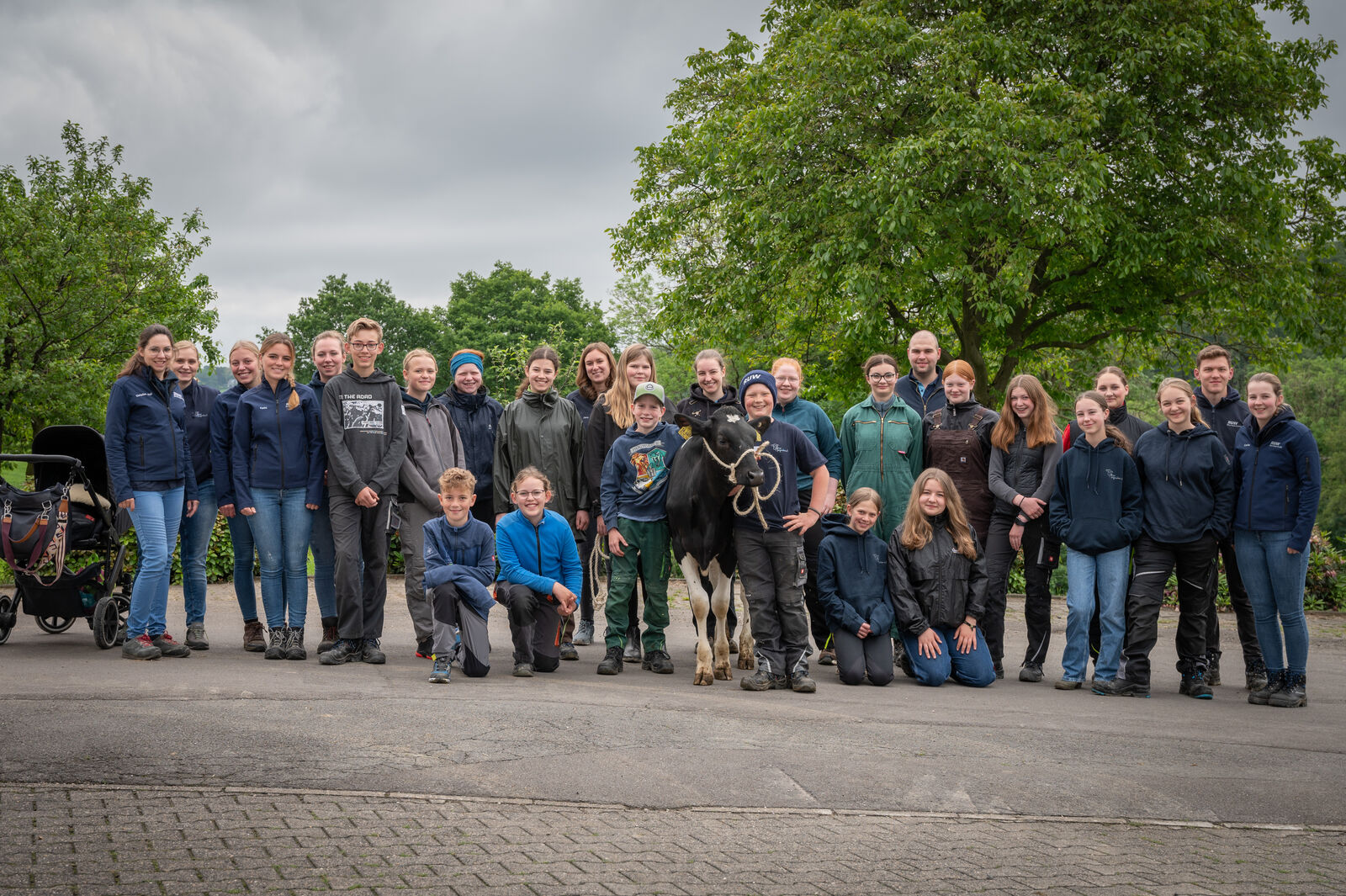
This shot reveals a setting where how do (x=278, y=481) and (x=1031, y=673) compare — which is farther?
(x=1031, y=673)

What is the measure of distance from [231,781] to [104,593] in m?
4.93

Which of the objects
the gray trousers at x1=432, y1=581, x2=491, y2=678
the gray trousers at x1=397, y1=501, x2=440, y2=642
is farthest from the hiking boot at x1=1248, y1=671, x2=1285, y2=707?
the gray trousers at x1=397, y1=501, x2=440, y2=642

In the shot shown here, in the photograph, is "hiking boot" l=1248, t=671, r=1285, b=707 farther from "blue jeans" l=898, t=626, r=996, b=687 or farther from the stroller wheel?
the stroller wheel

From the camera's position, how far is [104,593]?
29.4 feet

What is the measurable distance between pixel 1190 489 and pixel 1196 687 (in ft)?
4.88

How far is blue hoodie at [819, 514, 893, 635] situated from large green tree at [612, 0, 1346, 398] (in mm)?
11503

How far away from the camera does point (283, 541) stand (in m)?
8.38

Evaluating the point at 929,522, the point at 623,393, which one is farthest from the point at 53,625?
the point at 929,522

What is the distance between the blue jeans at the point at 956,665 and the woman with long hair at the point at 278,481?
470 cm

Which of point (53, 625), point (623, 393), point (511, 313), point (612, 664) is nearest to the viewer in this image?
point (612, 664)

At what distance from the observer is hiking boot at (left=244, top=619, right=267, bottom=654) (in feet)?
28.6

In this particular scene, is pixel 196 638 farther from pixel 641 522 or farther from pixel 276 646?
pixel 641 522

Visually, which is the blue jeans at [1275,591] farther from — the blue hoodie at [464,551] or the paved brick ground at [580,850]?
the blue hoodie at [464,551]

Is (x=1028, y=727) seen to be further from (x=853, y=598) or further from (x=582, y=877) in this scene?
(x=582, y=877)
